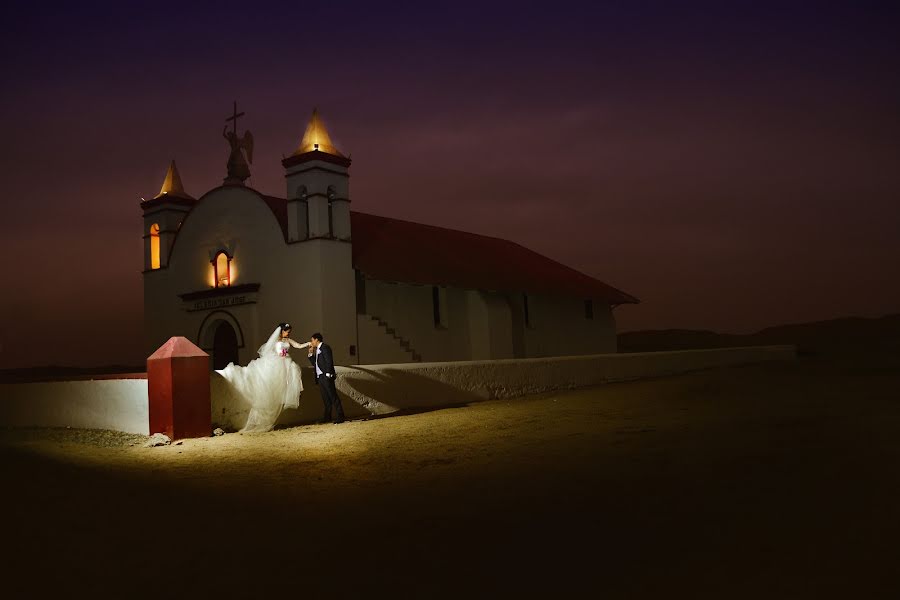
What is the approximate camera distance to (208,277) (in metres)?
26.9

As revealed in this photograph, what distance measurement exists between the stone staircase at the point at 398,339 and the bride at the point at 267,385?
1058cm

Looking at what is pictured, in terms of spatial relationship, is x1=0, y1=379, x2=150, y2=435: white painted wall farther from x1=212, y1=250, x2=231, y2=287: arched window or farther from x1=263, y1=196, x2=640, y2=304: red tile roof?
x1=212, y1=250, x2=231, y2=287: arched window

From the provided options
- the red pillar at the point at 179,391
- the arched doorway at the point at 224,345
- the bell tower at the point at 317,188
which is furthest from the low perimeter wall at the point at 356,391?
the arched doorway at the point at 224,345

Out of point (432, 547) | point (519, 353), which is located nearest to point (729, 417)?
point (432, 547)

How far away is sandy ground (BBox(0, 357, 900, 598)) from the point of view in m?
5.54

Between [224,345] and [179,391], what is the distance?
14.4 m

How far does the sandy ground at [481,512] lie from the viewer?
5539 mm

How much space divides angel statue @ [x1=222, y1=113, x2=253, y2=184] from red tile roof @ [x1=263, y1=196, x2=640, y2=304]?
232cm

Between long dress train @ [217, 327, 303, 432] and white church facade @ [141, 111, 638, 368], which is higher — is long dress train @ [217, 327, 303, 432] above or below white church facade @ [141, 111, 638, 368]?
below

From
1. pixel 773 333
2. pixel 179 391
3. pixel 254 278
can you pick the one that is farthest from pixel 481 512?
pixel 773 333

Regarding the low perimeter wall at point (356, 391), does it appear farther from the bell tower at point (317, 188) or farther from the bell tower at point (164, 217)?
the bell tower at point (164, 217)

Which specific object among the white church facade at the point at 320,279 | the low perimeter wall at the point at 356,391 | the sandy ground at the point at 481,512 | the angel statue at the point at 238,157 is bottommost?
the sandy ground at the point at 481,512

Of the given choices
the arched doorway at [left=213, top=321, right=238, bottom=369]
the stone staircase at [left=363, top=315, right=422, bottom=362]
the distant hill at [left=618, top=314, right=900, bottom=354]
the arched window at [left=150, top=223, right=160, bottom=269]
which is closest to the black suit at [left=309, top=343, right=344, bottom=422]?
the stone staircase at [left=363, top=315, right=422, bottom=362]

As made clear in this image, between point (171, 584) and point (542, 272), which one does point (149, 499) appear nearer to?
point (171, 584)
